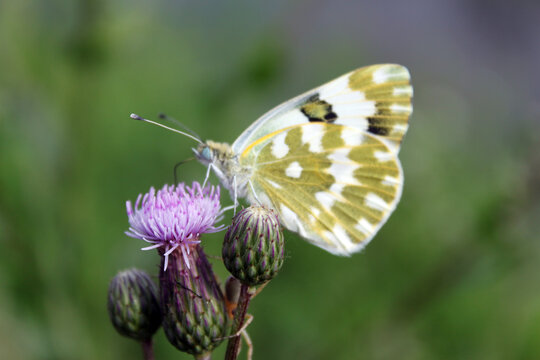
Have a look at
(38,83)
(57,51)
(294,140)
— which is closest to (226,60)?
(57,51)

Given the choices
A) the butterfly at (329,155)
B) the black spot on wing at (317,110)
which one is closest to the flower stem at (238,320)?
the butterfly at (329,155)

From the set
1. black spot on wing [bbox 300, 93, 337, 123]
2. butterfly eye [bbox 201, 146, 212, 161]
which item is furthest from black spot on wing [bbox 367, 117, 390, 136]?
butterfly eye [bbox 201, 146, 212, 161]

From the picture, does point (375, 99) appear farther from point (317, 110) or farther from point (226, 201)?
point (226, 201)

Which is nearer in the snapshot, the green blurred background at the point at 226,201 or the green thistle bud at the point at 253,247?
the green thistle bud at the point at 253,247

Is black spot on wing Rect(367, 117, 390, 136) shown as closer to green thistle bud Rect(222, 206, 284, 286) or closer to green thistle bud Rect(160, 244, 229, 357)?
Answer: green thistle bud Rect(222, 206, 284, 286)

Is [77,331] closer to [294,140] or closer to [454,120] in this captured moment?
[294,140]

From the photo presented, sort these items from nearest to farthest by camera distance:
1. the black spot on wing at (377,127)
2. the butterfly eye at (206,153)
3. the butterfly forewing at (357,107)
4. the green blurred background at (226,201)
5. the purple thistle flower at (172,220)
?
the purple thistle flower at (172,220) < the butterfly eye at (206,153) < the butterfly forewing at (357,107) < the black spot on wing at (377,127) < the green blurred background at (226,201)

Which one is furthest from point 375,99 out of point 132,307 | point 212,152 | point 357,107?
point 132,307

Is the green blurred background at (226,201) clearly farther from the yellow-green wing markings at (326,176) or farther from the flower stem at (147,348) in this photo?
the flower stem at (147,348)
